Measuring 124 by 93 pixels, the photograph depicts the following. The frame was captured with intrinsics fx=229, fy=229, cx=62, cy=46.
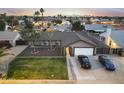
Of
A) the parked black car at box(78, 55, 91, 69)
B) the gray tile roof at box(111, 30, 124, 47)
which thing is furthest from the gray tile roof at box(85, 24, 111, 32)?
the parked black car at box(78, 55, 91, 69)

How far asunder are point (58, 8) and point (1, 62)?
3.13m

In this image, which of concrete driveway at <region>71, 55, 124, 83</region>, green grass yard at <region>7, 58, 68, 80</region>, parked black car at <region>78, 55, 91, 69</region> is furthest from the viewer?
parked black car at <region>78, 55, 91, 69</region>

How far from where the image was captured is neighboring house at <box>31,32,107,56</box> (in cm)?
929

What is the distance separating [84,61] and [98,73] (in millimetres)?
705

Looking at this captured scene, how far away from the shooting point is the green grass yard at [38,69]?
8.68 metres

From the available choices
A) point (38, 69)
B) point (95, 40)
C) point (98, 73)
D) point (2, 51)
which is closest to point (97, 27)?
point (95, 40)

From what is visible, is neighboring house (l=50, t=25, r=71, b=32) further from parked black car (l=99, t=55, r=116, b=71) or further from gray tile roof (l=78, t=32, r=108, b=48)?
parked black car (l=99, t=55, r=116, b=71)

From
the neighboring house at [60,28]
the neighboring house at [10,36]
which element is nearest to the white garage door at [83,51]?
the neighboring house at [60,28]

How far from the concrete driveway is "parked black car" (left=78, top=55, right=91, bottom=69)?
0.46 ft

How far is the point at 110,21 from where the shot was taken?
9.09 metres

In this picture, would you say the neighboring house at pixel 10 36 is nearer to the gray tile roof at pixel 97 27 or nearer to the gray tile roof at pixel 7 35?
the gray tile roof at pixel 7 35
